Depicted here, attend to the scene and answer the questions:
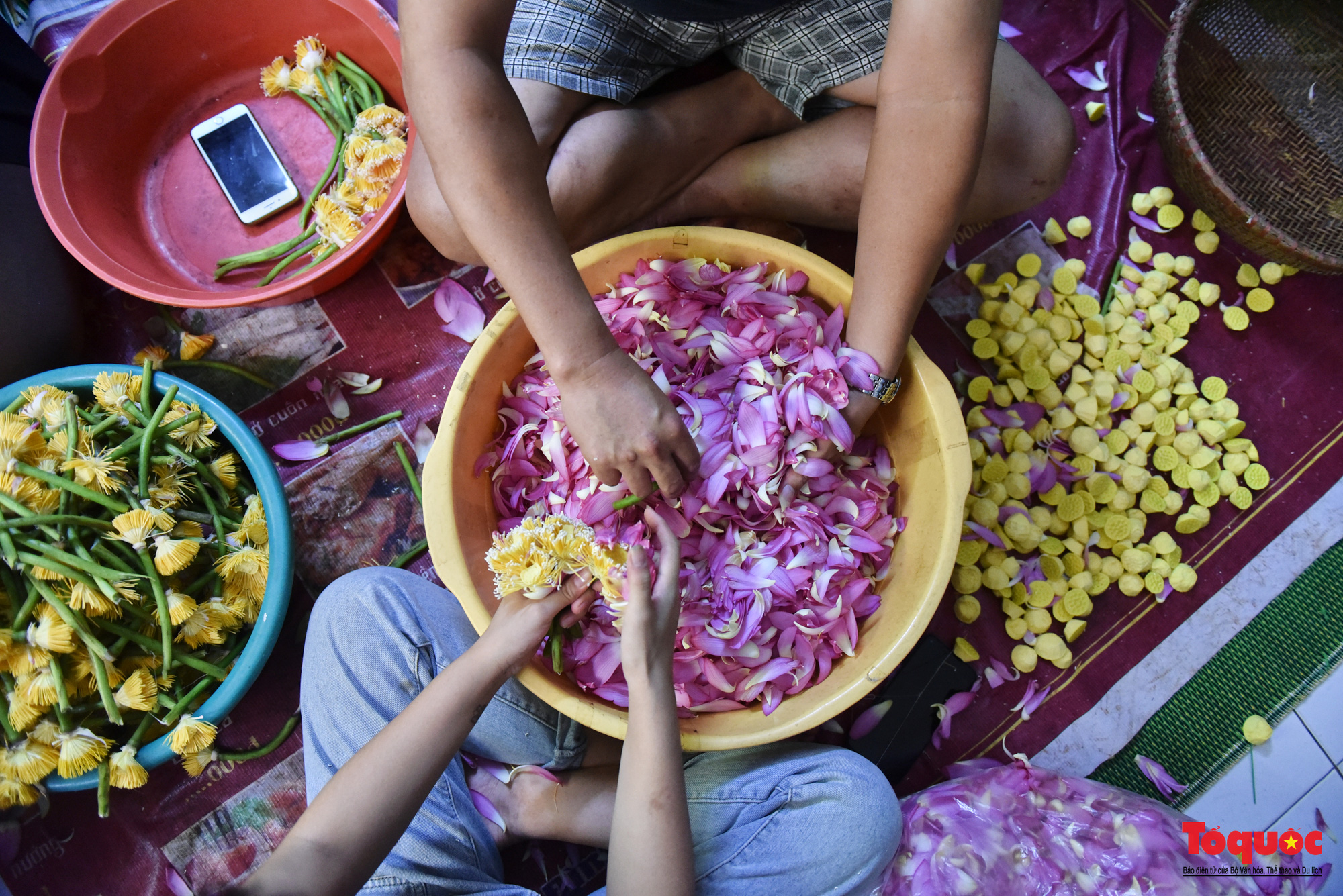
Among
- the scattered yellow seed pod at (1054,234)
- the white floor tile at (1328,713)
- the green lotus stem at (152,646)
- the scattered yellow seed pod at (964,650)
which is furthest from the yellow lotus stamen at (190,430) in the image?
the white floor tile at (1328,713)

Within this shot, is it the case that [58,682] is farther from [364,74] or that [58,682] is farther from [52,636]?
[364,74]

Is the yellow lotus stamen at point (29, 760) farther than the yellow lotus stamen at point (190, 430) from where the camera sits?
No

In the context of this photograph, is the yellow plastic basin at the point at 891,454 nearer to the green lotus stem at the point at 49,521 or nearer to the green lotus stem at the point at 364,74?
the green lotus stem at the point at 49,521

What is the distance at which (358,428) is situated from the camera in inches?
47.6

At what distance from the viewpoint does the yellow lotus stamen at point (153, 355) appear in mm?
1205

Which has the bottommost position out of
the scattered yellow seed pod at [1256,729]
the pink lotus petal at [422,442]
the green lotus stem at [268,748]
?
the green lotus stem at [268,748]

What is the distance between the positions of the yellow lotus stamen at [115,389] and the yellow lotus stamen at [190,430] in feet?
0.16

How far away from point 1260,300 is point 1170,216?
7.7 inches

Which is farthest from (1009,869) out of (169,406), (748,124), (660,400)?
(169,406)

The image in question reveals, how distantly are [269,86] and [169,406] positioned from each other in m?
0.58

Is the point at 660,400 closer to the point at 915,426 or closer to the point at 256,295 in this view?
the point at 915,426

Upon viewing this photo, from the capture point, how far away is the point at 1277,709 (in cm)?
119

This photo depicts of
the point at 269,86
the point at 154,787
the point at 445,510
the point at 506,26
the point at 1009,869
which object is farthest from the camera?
the point at 269,86

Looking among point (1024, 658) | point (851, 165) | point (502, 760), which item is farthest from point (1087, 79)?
point (502, 760)
